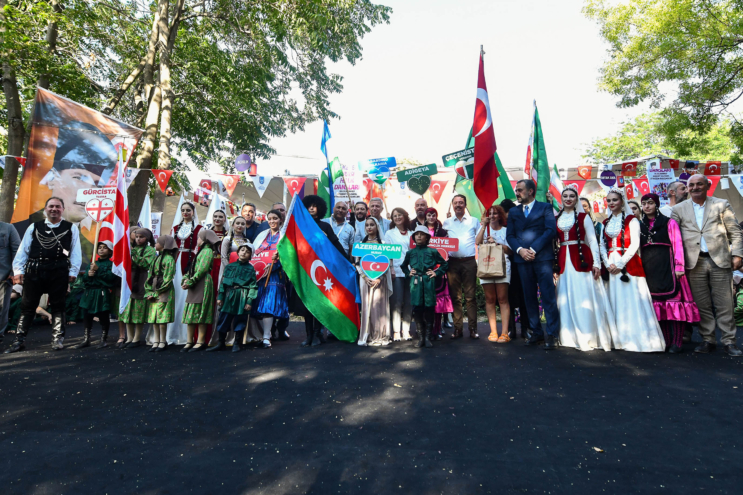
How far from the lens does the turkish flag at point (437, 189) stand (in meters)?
14.6

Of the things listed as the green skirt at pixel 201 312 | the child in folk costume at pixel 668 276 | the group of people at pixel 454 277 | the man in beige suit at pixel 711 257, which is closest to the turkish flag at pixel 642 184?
the group of people at pixel 454 277

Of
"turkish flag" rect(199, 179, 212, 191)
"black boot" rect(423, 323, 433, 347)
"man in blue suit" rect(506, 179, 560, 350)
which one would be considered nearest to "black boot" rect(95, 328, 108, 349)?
"black boot" rect(423, 323, 433, 347)

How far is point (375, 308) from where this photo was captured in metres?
5.74

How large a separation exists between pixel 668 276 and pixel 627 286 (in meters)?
0.42

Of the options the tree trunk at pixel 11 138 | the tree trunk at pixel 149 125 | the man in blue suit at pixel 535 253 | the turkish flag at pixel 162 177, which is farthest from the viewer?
the tree trunk at pixel 11 138

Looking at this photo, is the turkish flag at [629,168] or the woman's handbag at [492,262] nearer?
the woman's handbag at [492,262]

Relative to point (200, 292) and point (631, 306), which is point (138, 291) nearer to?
point (200, 292)

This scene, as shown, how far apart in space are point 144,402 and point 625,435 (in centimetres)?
337

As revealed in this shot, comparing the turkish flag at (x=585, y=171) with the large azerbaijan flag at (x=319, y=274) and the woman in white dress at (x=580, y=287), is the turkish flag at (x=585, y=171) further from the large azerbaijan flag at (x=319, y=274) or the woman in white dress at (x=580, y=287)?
the large azerbaijan flag at (x=319, y=274)

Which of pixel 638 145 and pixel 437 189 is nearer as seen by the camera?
pixel 437 189

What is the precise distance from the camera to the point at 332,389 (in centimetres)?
373

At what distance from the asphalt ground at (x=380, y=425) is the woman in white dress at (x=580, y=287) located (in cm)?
32

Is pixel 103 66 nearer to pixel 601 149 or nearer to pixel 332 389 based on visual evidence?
pixel 332 389

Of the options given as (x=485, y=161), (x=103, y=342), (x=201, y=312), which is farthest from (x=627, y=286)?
(x=103, y=342)
